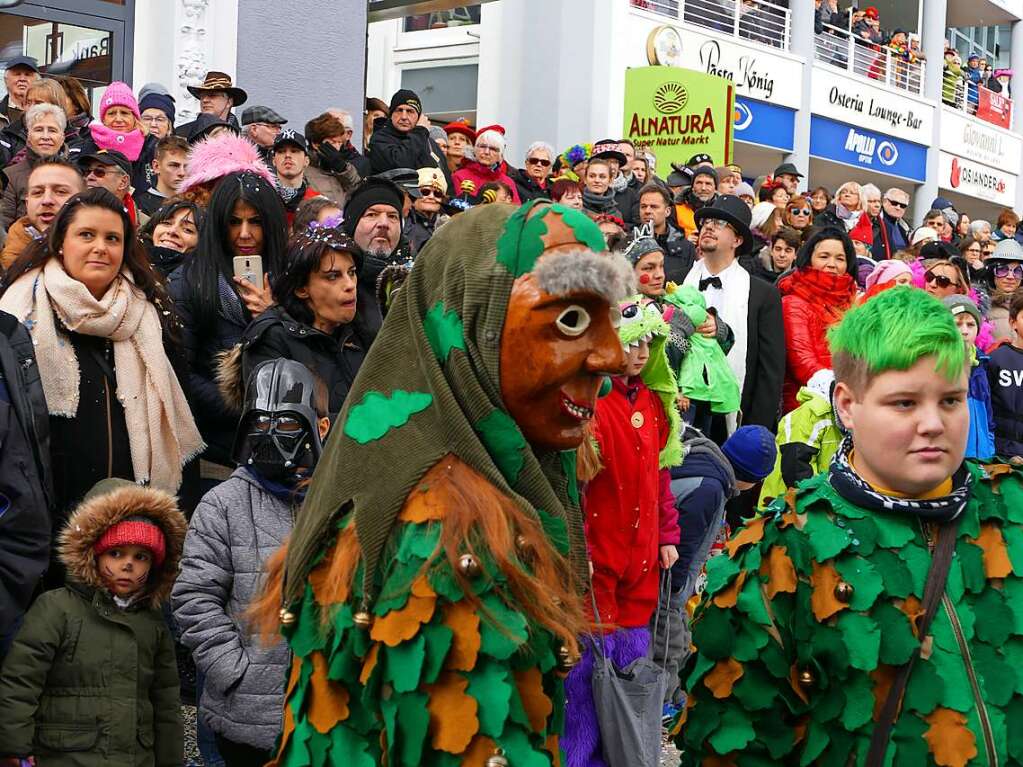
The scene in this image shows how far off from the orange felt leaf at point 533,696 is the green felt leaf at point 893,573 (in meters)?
0.78

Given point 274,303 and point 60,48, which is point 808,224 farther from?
point 274,303

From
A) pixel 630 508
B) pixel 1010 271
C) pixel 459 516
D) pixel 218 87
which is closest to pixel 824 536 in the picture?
pixel 459 516

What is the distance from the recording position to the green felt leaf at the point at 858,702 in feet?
7.48

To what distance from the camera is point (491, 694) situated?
1765 mm

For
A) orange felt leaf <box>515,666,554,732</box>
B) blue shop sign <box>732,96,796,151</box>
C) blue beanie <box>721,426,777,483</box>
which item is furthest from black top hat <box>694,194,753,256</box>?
blue shop sign <box>732,96,796,151</box>

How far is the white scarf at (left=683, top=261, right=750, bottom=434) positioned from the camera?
7531 millimetres

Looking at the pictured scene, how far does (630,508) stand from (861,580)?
6.57 ft

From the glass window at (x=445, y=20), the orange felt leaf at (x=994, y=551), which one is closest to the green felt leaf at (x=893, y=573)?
the orange felt leaf at (x=994, y=551)

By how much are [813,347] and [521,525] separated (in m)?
6.45

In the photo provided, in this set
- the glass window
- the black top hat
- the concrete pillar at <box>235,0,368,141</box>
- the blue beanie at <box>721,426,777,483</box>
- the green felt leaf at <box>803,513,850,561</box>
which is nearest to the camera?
the green felt leaf at <box>803,513,850,561</box>

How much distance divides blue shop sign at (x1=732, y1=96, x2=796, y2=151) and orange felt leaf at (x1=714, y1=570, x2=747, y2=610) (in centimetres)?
2011

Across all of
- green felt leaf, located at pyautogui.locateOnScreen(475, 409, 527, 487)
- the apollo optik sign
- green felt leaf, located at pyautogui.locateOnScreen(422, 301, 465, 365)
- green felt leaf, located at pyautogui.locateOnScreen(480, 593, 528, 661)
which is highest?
the apollo optik sign

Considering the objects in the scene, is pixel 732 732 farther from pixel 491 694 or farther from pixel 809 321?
pixel 809 321

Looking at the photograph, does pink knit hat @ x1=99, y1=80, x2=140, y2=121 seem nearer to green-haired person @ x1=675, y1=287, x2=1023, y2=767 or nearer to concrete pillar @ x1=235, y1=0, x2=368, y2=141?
concrete pillar @ x1=235, y1=0, x2=368, y2=141
